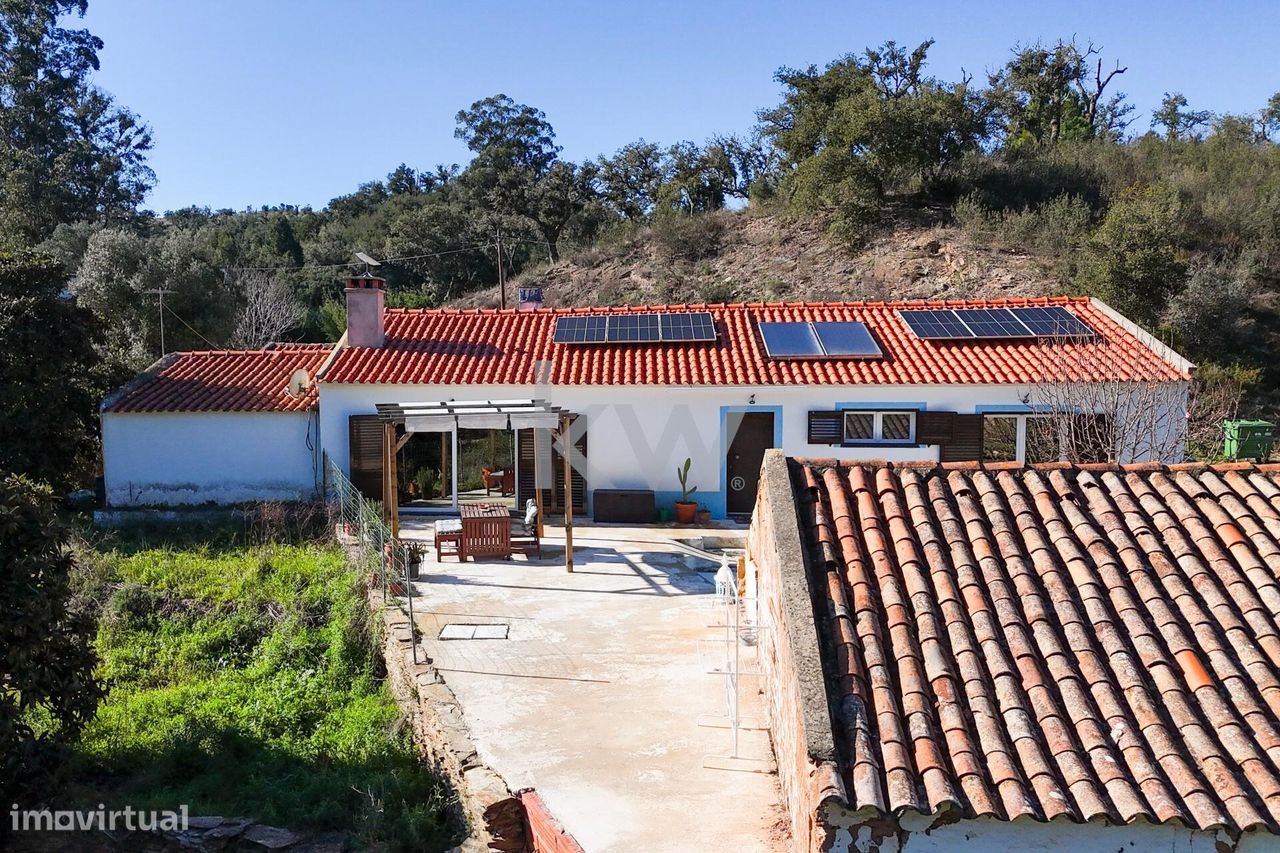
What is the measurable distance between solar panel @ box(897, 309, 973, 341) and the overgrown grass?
38.7ft

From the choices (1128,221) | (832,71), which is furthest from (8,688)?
(832,71)

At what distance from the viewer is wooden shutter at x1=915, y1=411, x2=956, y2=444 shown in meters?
16.5

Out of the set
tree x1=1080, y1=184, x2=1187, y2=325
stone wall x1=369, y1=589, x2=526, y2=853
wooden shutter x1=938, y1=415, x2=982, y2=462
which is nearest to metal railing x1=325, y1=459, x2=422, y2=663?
stone wall x1=369, y1=589, x2=526, y2=853

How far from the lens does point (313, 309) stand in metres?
39.1

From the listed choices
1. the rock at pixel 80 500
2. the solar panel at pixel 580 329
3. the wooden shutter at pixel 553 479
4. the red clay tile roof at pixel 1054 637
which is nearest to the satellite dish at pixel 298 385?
the wooden shutter at pixel 553 479

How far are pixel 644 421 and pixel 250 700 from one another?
873 cm

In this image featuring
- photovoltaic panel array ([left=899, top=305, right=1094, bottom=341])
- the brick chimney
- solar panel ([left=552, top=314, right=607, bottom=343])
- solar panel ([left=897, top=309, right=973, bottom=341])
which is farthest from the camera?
solar panel ([left=552, top=314, right=607, bottom=343])

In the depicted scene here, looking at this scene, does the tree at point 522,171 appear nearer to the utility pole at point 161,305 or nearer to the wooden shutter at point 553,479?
the utility pole at point 161,305

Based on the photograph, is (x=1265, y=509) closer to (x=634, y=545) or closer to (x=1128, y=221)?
(x=634, y=545)

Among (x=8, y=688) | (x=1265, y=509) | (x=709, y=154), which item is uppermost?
(x=709, y=154)

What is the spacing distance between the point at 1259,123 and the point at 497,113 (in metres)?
39.5

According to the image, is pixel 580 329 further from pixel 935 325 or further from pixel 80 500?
A: pixel 80 500

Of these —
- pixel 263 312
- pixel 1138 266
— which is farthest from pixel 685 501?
pixel 263 312

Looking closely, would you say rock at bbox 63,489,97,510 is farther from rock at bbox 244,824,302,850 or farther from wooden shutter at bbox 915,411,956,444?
wooden shutter at bbox 915,411,956,444
